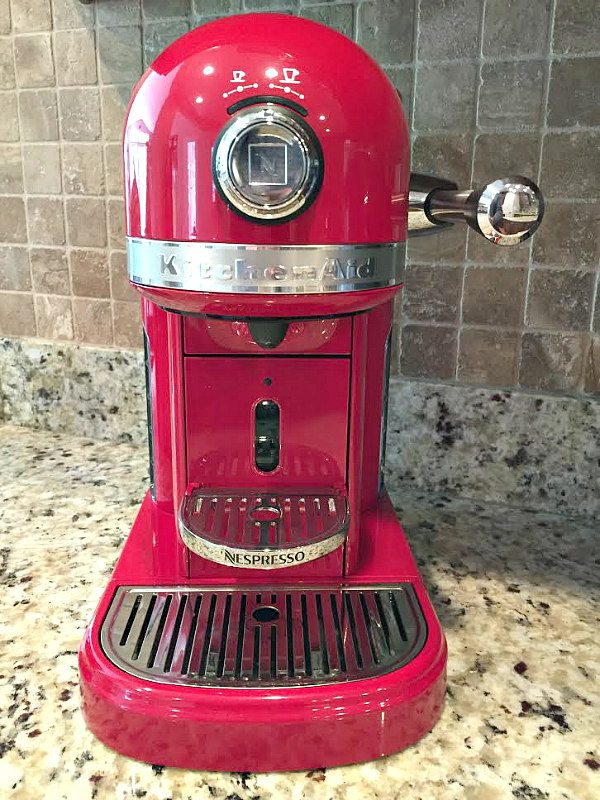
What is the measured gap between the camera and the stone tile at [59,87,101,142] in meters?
0.83

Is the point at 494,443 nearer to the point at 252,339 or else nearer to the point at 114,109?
the point at 252,339

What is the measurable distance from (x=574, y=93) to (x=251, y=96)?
1.38ft

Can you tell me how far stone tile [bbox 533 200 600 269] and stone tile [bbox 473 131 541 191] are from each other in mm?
47

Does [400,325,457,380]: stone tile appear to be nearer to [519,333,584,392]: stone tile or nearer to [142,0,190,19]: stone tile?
[519,333,584,392]: stone tile

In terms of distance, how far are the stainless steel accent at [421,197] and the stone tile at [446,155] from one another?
0.69ft

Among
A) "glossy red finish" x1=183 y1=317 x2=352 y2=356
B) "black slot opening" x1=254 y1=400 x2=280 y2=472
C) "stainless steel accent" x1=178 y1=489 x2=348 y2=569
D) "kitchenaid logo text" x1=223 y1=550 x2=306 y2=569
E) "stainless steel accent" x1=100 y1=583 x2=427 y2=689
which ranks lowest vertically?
"stainless steel accent" x1=100 y1=583 x2=427 y2=689

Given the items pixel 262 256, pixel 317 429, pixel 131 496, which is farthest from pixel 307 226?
pixel 131 496

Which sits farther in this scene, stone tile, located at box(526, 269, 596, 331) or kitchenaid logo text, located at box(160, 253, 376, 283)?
stone tile, located at box(526, 269, 596, 331)

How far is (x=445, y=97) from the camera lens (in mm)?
693

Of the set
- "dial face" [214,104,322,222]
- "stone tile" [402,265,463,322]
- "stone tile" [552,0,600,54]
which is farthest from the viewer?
"stone tile" [402,265,463,322]

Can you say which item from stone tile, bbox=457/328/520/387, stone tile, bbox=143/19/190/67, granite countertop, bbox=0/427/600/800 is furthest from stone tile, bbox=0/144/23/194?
stone tile, bbox=457/328/520/387

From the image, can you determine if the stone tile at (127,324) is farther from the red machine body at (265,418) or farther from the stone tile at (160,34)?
the red machine body at (265,418)

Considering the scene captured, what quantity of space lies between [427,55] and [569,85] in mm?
142

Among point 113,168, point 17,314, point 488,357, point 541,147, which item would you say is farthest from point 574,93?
point 17,314
